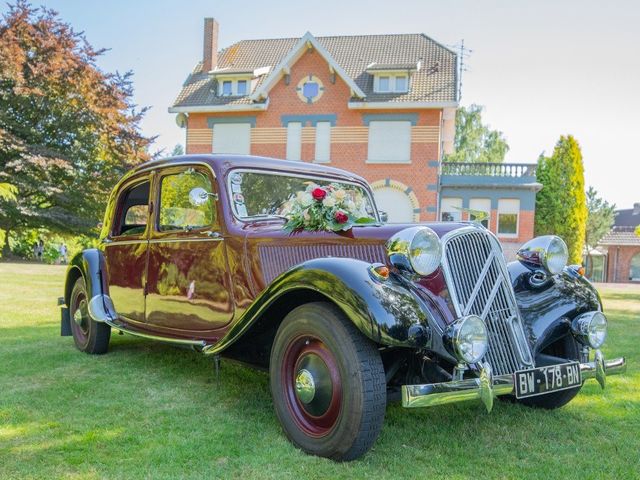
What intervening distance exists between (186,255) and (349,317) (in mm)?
1864

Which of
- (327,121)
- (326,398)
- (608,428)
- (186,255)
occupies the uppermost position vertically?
(327,121)

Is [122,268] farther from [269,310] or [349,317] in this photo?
[349,317]

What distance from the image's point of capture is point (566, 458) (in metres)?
2.88

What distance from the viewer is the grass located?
2.66 m

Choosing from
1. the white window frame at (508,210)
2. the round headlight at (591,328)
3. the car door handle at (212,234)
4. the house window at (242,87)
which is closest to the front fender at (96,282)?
the car door handle at (212,234)

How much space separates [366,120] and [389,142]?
4.04 feet

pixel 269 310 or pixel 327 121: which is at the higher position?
pixel 327 121

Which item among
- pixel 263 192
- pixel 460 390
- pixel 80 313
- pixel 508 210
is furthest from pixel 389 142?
pixel 460 390

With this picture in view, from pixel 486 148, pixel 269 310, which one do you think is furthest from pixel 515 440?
pixel 486 148

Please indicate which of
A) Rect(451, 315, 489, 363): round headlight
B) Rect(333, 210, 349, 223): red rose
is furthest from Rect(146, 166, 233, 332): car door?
Rect(451, 315, 489, 363): round headlight

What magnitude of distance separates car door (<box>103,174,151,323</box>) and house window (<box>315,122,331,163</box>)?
54.7 feet

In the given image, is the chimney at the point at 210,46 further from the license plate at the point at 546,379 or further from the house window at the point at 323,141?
the license plate at the point at 546,379

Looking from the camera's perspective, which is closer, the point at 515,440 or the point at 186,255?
the point at 515,440

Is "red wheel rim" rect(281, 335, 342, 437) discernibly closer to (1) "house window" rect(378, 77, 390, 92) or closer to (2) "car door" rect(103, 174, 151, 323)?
(2) "car door" rect(103, 174, 151, 323)
